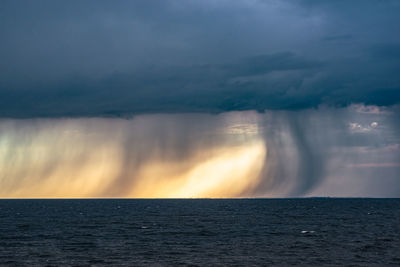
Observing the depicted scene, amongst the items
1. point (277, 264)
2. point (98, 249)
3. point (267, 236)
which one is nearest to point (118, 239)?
point (98, 249)

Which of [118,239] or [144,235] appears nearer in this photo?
[118,239]

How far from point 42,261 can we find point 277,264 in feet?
105

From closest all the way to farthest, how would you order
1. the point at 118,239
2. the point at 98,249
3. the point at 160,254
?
1. the point at 160,254
2. the point at 98,249
3. the point at 118,239

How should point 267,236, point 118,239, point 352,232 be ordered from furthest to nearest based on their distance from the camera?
point 352,232 < point 267,236 < point 118,239

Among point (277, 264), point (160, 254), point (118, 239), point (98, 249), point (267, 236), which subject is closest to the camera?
point (277, 264)

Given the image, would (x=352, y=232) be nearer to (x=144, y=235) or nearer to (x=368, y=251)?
(x=368, y=251)

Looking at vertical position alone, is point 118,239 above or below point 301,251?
above

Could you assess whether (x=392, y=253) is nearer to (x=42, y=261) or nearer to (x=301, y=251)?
(x=301, y=251)

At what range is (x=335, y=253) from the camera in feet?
241

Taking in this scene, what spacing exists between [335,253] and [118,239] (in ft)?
136

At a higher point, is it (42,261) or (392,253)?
(42,261)

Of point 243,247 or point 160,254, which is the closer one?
point 160,254

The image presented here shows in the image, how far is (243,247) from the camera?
8069cm

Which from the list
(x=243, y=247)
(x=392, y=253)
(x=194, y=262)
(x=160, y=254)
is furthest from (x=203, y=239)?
(x=392, y=253)
